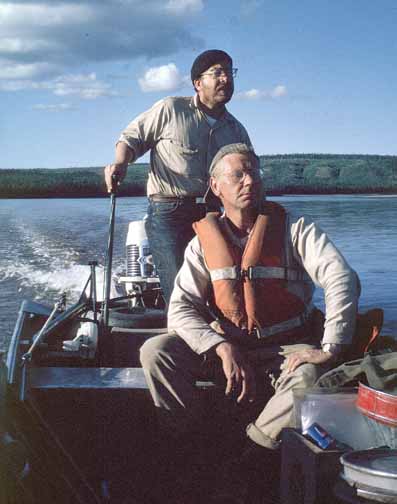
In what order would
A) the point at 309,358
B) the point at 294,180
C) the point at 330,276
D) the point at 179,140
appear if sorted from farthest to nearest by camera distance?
1. the point at 294,180
2. the point at 179,140
3. the point at 330,276
4. the point at 309,358

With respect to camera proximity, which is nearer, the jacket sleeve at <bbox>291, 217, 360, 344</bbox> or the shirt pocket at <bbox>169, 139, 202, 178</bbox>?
the jacket sleeve at <bbox>291, 217, 360, 344</bbox>

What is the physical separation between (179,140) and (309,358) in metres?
1.98

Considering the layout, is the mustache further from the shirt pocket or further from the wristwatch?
the wristwatch

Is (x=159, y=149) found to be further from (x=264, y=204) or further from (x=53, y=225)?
(x=53, y=225)

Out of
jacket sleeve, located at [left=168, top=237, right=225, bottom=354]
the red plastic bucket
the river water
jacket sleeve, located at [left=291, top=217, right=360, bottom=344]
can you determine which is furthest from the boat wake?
the red plastic bucket

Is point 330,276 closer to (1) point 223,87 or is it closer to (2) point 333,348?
(2) point 333,348

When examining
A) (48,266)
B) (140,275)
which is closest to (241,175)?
(140,275)

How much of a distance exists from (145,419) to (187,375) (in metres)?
0.46

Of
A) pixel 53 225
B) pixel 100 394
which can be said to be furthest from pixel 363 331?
pixel 53 225

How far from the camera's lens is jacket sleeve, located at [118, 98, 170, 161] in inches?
173

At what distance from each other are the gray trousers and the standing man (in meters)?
1.36

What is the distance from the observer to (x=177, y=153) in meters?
4.40

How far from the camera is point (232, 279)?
121 inches

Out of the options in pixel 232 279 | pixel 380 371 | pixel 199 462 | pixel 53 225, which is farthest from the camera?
pixel 53 225
